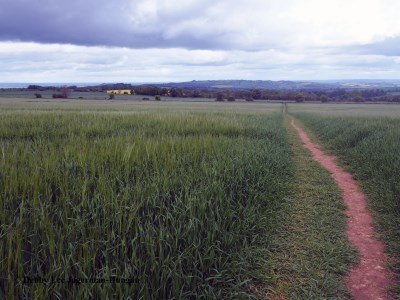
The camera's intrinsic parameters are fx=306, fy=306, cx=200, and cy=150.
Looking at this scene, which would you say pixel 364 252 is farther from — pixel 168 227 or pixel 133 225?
pixel 133 225

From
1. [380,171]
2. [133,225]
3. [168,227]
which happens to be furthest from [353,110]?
[133,225]

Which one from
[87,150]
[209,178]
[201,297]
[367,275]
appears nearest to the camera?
[201,297]

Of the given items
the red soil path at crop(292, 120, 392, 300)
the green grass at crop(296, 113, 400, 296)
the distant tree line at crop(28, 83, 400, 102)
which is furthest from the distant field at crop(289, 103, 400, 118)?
the distant tree line at crop(28, 83, 400, 102)

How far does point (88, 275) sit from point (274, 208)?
3214 millimetres

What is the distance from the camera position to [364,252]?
3699 mm

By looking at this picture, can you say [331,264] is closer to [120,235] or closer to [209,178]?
[209,178]

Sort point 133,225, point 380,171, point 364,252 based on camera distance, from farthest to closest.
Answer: point 380,171 < point 364,252 < point 133,225

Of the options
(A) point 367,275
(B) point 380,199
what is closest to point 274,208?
(A) point 367,275

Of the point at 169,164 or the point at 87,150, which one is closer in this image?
the point at 169,164

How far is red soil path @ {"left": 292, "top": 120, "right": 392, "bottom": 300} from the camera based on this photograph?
3.01m

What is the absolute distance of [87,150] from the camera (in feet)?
17.7

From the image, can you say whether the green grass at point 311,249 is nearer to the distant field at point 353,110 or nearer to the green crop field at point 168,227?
the green crop field at point 168,227

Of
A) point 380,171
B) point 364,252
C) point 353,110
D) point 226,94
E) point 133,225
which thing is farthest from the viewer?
point 226,94

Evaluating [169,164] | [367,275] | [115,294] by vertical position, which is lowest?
[367,275]
